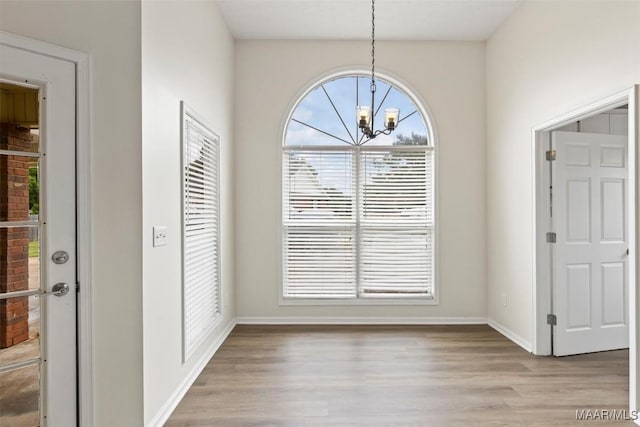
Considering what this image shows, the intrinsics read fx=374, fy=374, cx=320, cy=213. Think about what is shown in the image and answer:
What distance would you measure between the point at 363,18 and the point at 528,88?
1758 millimetres

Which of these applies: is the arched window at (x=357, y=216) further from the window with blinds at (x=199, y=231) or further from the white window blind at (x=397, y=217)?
the window with blinds at (x=199, y=231)

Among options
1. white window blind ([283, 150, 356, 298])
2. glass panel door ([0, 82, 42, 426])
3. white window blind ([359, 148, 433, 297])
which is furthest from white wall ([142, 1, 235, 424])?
white window blind ([359, 148, 433, 297])

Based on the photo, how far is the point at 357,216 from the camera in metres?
4.41

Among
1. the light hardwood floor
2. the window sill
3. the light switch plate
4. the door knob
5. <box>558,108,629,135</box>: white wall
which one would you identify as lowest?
the light hardwood floor

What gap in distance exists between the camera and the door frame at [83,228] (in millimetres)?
1943

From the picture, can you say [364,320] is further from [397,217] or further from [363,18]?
[363,18]

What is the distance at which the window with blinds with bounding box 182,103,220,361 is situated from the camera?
2.76 m

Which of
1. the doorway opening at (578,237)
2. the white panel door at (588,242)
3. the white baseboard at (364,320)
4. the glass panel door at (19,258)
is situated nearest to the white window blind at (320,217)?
the white baseboard at (364,320)

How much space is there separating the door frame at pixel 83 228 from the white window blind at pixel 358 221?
2552mm

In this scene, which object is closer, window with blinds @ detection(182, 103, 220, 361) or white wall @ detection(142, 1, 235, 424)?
white wall @ detection(142, 1, 235, 424)

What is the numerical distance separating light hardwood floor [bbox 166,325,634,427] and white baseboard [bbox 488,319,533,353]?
0.06 m

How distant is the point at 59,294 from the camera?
6.27 feet

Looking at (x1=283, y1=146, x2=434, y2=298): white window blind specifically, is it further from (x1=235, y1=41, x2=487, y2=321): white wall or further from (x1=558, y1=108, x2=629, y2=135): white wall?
(x1=558, y1=108, x2=629, y2=135): white wall

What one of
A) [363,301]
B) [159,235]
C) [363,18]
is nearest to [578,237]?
[363,301]
